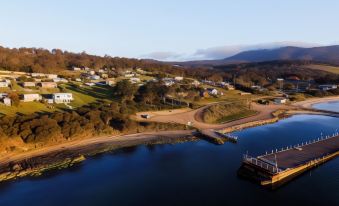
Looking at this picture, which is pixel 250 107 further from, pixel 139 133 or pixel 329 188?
pixel 329 188

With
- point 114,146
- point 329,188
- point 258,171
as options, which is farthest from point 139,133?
point 329,188

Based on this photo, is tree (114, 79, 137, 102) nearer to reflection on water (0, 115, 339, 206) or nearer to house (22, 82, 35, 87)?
house (22, 82, 35, 87)

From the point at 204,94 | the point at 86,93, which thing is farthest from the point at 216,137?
the point at 86,93

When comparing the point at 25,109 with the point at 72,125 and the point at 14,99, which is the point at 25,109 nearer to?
the point at 14,99

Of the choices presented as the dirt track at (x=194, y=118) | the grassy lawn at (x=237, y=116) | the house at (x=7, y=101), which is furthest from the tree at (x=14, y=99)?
the grassy lawn at (x=237, y=116)

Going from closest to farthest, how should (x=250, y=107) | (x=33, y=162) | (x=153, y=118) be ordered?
(x=33, y=162), (x=153, y=118), (x=250, y=107)

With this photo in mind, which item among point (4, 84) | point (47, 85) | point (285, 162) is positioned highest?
point (4, 84)
